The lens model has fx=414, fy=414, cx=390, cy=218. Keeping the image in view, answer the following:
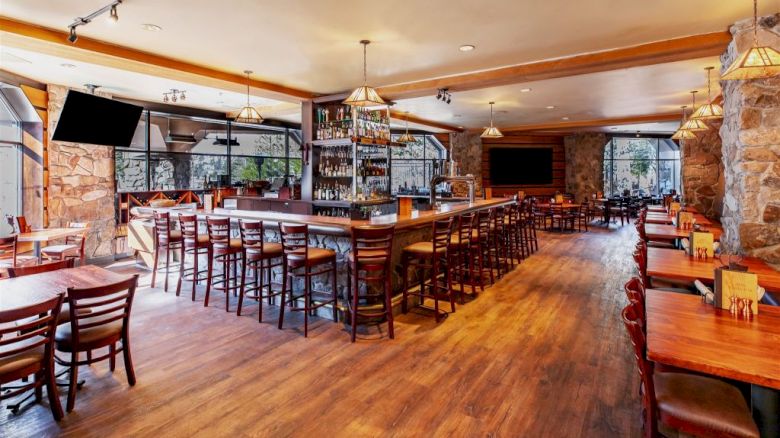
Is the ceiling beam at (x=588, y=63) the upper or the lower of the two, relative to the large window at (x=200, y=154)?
upper

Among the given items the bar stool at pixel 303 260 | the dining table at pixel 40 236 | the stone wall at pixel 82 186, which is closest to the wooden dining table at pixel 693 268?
the bar stool at pixel 303 260

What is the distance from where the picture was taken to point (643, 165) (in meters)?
15.3

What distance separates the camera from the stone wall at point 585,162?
13.9 meters

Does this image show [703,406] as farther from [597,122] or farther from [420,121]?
[597,122]

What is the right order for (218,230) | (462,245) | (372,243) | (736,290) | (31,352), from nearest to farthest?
1. (736,290)
2. (31,352)
3. (372,243)
4. (218,230)
5. (462,245)

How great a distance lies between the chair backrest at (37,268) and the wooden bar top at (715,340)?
4098 mm

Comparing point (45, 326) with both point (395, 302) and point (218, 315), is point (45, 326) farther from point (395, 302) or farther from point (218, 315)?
point (395, 302)

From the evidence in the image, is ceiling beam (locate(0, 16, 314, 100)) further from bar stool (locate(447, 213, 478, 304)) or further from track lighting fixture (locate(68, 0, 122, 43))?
bar stool (locate(447, 213, 478, 304))

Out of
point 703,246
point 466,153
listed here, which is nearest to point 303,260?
point 703,246

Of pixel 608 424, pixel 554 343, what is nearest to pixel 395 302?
pixel 554 343

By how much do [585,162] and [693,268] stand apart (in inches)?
467

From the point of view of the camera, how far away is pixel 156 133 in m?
8.46

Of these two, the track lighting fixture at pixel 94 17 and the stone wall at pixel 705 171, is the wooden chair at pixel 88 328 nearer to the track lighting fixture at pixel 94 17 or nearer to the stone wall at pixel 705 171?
the track lighting fixture at pixel 94 17

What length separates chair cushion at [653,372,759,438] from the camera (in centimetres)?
170
